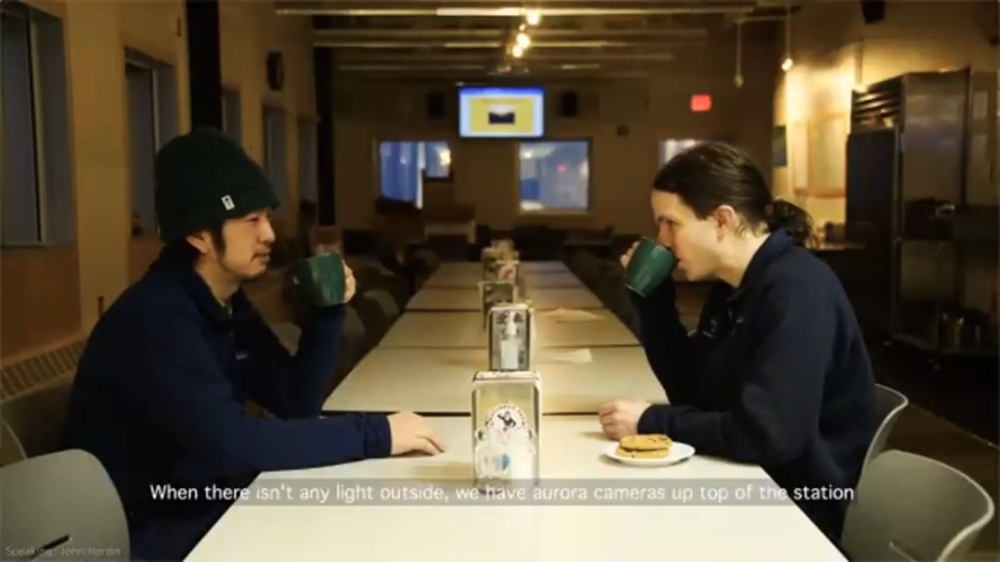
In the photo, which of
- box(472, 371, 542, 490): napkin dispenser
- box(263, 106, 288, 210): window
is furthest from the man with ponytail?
box(263, 106, 288, 210): window

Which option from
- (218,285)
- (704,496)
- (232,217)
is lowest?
(704,496)

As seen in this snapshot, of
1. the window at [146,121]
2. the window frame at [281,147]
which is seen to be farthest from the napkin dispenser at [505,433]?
the window frame at [281,147]

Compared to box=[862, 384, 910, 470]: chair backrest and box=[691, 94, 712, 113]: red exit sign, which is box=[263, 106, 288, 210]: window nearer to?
box=[691, 94, 712, 113]: red exit sign

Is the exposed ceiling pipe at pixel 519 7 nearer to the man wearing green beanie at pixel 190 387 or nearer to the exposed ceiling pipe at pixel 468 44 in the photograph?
the exposed ceiling pipe at pixel 468 44

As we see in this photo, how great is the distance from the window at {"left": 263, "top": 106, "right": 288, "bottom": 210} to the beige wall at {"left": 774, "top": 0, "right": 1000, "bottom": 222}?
5.45 metres

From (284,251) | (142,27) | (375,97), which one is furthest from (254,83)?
(375,97)

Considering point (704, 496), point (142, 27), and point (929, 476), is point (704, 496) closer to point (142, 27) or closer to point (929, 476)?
point (929, 476)

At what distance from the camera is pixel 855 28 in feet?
30.2

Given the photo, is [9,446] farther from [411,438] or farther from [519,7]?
[519,7]

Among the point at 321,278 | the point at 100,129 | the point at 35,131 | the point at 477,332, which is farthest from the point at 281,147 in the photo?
the point at 321,278

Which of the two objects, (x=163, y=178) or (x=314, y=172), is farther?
(x=314, y=172)

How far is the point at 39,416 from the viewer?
2.21 m

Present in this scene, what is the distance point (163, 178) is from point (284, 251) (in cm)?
738

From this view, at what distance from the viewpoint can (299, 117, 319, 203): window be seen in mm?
11938
